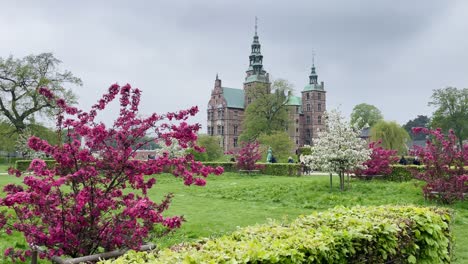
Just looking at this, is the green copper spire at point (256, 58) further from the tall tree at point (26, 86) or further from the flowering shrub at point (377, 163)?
the flowering shrub at point (377, 163)

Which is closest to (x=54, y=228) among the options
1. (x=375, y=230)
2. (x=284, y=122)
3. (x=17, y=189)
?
(x=17, y=189)

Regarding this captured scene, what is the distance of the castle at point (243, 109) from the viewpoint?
85.6m

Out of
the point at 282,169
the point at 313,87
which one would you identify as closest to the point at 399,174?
the point at 282,169

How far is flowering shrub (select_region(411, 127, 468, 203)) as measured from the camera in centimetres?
1341

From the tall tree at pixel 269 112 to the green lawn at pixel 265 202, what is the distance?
4418 centimetres

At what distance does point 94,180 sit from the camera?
18.5 feet

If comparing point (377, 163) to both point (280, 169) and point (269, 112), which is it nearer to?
point (280, 169)

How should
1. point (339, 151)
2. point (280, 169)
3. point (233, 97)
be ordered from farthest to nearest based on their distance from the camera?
point (233, 97) < point (280, 169) < point (339, 151)

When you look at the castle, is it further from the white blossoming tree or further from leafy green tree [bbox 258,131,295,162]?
the white blossoming tree

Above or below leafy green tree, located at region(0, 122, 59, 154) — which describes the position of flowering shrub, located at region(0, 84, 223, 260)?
below

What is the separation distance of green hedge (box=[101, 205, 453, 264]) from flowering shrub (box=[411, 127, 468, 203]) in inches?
307

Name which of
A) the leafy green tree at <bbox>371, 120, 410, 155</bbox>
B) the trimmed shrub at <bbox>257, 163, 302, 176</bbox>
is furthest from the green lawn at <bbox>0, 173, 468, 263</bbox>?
the leafy green tree at <bbox>371, 120, 410, 155</bbox>

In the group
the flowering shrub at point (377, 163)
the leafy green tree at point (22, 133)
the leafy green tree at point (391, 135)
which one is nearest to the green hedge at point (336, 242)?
the flowering shrub at point (377, 163)

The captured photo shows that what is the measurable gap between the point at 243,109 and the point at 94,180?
82741 millimetres
